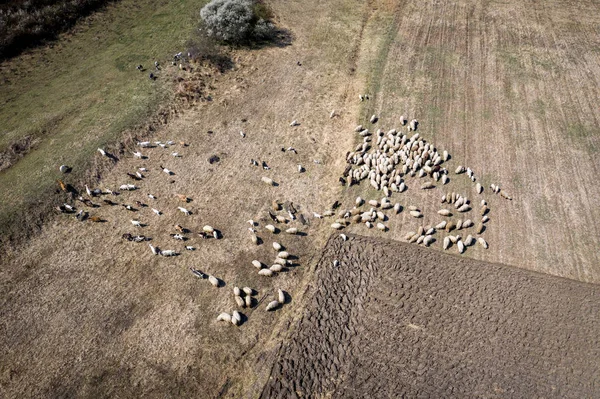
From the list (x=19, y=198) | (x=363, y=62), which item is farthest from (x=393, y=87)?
(x=19, y=198)

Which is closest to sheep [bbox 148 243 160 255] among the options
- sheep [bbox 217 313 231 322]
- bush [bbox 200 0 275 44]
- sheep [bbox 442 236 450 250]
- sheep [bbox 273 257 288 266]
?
sheep [bbox 217 313 231 322]

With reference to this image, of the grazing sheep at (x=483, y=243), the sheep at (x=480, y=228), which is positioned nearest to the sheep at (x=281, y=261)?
the grazing sheep at (x=483, y=243)

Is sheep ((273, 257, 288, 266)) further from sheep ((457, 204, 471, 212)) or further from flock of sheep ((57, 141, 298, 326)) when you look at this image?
sheep ((457, 204, 471, 212))

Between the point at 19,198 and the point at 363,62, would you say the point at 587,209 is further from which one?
the point at 19,198

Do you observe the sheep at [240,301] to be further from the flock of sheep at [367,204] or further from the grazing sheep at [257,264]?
the grazing sheep at [257,264]

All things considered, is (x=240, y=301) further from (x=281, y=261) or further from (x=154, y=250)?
(x=154, y=250)
